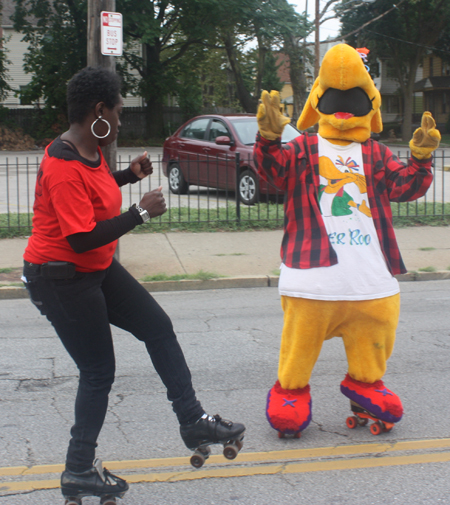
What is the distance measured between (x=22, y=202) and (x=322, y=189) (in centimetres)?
1035

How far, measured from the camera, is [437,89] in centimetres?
4806

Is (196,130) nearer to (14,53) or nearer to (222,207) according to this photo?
(222,207)

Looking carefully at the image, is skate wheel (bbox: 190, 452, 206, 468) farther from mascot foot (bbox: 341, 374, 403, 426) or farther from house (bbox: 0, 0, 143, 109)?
house (bbox: 0, 0, 143, 109)

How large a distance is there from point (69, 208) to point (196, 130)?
35.6 feet

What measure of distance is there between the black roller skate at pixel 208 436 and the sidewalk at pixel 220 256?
4.39 meters

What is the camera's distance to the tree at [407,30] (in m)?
37.8

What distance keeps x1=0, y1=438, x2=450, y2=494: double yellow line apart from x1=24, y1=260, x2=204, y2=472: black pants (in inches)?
15.5

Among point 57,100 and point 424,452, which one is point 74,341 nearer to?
point 424,452

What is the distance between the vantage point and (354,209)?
3.19 metres

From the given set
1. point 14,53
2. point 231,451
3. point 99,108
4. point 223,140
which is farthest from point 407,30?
point 231,451

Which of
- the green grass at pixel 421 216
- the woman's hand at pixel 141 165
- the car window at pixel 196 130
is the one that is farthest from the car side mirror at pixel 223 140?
the woman's hand at pixel 141 165

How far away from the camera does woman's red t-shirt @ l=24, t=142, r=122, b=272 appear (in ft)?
7.83

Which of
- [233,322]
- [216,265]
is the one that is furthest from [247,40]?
[233,322]

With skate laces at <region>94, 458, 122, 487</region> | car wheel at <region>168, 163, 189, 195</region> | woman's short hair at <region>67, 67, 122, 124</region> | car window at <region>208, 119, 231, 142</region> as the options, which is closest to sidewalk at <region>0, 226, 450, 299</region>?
car window at <region>208, 119, 231, 142</region>
